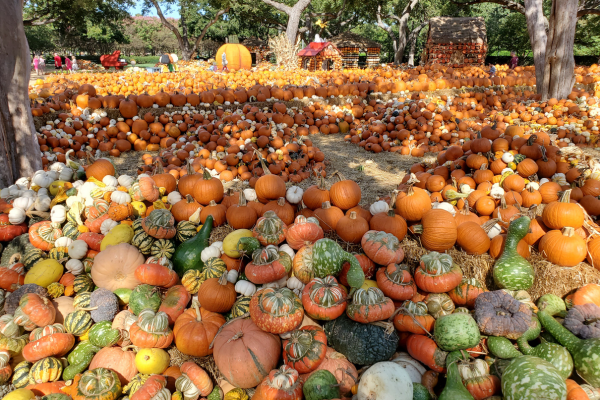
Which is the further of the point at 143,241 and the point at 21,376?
the point at 143,241

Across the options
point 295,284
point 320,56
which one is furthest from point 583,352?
point 320,56

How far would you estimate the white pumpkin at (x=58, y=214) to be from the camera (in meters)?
3.23

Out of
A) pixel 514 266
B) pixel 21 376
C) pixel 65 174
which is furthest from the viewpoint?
pixel 65 174

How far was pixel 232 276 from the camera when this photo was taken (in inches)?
104

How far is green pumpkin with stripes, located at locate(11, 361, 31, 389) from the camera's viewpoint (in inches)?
88.2

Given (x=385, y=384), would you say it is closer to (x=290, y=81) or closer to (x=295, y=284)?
(x=295, y=284)

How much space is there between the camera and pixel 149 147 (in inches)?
300

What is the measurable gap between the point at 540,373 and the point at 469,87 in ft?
41.4

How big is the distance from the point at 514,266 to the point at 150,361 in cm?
267

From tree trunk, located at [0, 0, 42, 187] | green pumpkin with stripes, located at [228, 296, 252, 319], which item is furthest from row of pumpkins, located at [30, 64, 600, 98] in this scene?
green pumpkin with stripes, located at [228, 296, 252, 319]

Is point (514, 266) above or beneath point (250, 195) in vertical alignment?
beneath

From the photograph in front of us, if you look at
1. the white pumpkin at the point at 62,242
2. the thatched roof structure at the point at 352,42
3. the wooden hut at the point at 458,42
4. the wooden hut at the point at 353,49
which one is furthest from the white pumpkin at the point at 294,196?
the thatched roof structure at the point at 352,42

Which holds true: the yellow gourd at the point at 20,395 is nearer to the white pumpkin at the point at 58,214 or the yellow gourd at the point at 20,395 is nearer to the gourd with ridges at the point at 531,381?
the white pumpkin at the point at 58,214

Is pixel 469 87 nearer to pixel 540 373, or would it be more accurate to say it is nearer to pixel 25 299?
pixel 540 373
